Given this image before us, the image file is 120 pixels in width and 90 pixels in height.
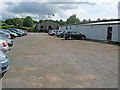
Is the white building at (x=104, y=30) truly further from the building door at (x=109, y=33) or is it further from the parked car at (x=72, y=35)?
the parked car at (x=72, y=35)

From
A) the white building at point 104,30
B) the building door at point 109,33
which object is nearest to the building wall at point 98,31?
the white building at point 104,30

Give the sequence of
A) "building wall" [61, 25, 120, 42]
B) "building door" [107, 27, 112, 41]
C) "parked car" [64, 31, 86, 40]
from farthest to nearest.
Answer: "parked car" [64, 31, 86, 40] < "building door" [107, 27, 112, 41] < "building wall" [61, 25, 120, 42]

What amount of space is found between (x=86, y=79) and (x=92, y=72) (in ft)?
3.21

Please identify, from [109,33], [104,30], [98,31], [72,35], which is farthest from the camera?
[98,31]

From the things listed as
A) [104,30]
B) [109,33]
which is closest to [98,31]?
[104,30]

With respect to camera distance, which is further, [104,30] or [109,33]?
[104,30]

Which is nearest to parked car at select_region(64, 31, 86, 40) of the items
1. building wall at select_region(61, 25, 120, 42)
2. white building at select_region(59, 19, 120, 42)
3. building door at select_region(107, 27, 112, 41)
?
building wall at select_region(61, 25, 120, 42)

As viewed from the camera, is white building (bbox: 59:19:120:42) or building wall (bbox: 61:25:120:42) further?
building wall (bbox: 61:25:120:42)

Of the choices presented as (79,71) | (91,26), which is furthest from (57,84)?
(91,26)

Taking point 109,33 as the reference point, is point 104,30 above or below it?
above

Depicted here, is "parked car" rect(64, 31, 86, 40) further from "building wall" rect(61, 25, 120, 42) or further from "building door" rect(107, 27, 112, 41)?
"building door" rect(107, 27, 112, 41)

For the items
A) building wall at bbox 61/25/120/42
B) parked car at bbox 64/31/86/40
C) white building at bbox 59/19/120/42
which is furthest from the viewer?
parked car at bbox 64/31/86/40

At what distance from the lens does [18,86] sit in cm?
463

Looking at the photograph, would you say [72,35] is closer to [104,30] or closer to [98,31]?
[98,31]
